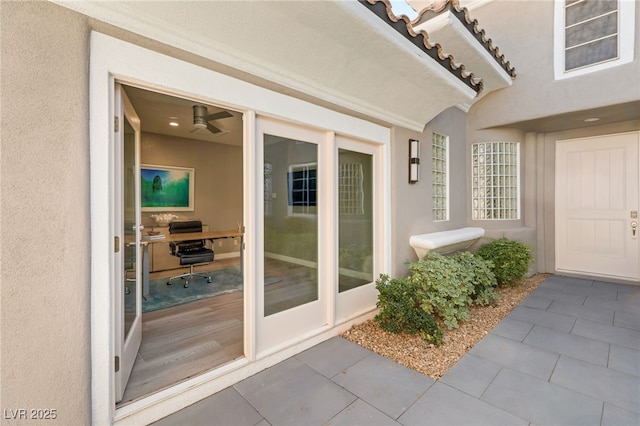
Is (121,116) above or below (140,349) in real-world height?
above

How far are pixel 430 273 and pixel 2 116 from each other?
3741 millimetres

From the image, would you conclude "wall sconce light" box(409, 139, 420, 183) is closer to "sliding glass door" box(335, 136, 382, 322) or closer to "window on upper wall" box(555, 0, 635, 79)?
"sliding glass door" box(335, 136, 382, 322)

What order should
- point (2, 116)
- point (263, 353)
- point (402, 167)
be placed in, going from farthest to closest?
1. point (402, 167)
2. point (263, 353)
3. point (2, 116)

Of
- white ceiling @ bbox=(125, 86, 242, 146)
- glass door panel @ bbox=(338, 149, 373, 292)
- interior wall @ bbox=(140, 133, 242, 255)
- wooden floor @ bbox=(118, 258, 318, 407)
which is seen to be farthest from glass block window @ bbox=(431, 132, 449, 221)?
interior wall @ bbox=(140, 133, 242, 255)

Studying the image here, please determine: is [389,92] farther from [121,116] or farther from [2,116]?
[2,116]

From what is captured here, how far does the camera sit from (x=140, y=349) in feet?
9.18

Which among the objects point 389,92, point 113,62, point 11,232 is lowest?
point 11,232

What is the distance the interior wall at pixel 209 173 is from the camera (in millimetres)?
6047

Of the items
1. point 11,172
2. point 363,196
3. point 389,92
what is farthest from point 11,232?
point 389,92

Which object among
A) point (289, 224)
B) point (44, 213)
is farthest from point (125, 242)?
point (289, 224)

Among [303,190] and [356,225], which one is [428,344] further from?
[303,190]

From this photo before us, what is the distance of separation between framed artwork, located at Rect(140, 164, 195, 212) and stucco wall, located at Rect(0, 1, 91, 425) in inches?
182

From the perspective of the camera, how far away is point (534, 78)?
490 centimetres

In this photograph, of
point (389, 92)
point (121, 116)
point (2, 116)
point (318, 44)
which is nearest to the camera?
point (2, 116)
